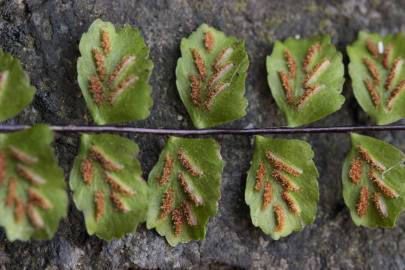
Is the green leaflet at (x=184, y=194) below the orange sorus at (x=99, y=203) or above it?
below

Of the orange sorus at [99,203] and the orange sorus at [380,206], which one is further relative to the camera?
the orange sorus at [380,206]

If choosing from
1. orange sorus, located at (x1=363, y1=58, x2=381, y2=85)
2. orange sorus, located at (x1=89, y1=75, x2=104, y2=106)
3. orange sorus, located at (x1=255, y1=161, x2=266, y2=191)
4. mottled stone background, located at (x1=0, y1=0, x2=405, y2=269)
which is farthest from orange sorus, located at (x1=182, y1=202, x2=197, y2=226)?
orange sorus, located at (x1=363, y1=58, x2=381, y2=85)

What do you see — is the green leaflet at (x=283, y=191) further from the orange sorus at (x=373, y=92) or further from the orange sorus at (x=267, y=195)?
the orange sorus at (x=373, y=92)

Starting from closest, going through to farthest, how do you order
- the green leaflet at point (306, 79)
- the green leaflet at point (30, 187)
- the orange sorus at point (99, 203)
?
the green leaflet at point (30, 187) < the orange sorus at point (99, 203) < the green leaflet at point (306, 79)

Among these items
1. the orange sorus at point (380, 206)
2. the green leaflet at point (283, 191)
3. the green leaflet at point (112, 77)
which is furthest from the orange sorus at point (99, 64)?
the orange sorus at point (380, 206)

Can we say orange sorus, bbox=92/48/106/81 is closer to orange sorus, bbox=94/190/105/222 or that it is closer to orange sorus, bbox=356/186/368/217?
orange sorus, bbox=94/190/105/222

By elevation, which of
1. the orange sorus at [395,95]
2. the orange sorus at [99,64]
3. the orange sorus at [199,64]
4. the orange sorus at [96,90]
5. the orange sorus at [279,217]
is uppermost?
the orange sorus at [99,64]
